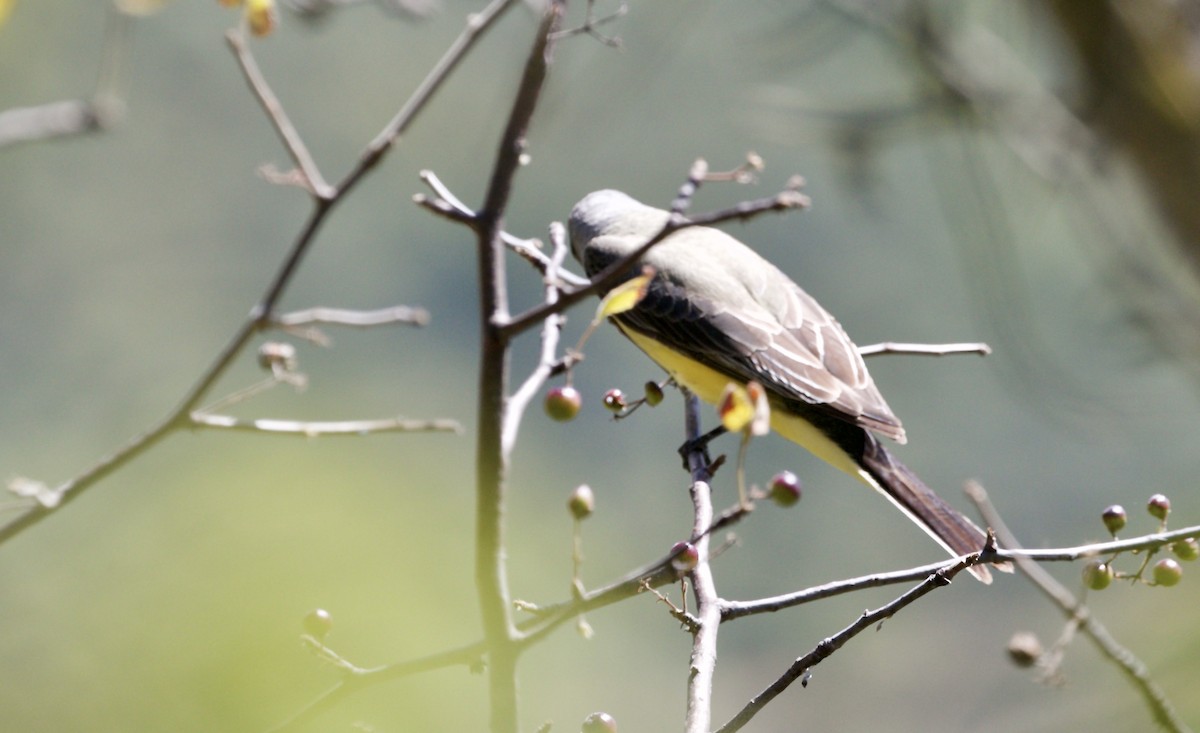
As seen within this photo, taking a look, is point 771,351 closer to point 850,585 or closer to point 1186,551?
point 1186,551

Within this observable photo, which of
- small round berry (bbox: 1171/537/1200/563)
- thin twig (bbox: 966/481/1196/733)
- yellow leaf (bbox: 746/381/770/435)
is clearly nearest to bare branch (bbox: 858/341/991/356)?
thin twig (bbox: 966/481/1196/733)

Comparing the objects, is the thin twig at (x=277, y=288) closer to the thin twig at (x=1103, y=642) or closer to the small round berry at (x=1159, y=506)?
the thin twig at (x=1103, y=642)

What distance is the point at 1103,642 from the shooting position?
1936 mm

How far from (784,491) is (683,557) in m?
0.16

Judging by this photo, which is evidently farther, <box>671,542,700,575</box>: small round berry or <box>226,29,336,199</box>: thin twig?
<box>226,29,336,199</box>: thin twig

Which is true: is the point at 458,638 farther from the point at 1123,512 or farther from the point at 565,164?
the point at 565,164

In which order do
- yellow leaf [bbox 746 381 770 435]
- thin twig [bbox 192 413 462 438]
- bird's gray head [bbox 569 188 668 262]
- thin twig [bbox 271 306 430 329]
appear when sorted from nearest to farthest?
1. yellow leaf [bbox 746 381 770 435]
2. thin twig [bbox 192 413 462 438]
3. thin twig [bbox 271 306 430 329]
4. bird's gray head [bbox 569 188 668 262]

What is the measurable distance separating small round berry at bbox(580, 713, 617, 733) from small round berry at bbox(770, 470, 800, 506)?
1.49ft

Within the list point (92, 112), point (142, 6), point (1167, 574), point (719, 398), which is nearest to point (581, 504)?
point (142, 6)

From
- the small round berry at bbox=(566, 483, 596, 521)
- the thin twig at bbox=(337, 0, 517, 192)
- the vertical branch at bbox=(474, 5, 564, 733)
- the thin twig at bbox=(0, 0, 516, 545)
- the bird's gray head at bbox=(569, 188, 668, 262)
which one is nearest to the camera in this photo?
the vertical branch at bbox=(474, 5, 564, 733)

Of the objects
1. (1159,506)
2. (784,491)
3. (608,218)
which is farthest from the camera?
(608,218)

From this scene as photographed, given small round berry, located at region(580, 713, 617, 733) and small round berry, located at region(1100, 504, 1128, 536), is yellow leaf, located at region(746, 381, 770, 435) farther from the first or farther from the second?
A: small round berry, located at region(1100, 504, 1128, 536)

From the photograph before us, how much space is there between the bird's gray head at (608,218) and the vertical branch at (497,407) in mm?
2469

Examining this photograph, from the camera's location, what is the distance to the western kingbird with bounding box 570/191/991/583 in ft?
10.7
